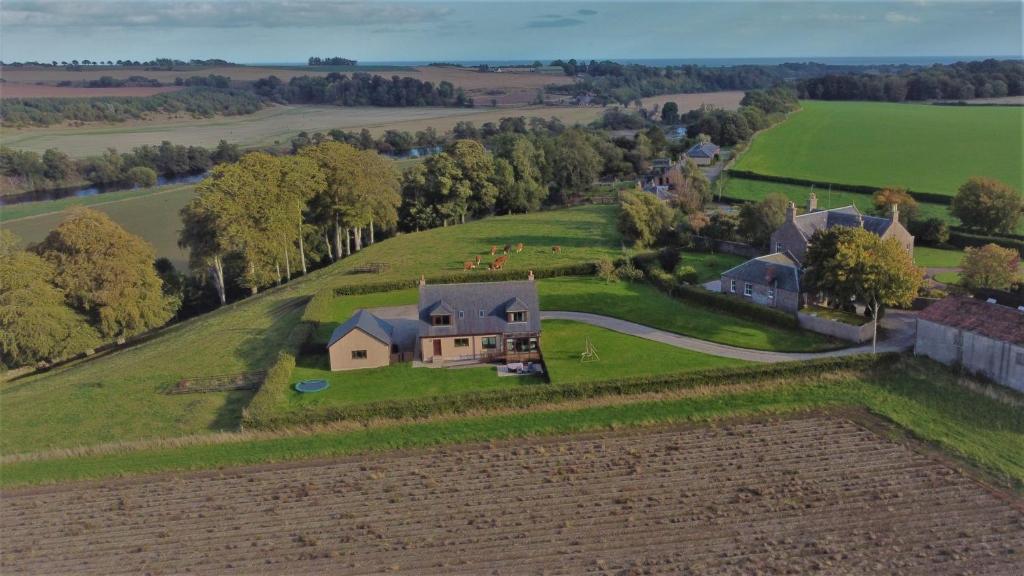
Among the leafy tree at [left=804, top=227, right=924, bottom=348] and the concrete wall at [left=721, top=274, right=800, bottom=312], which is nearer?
the leafy tree at [left=804, top=227, right=924, bottom=348]

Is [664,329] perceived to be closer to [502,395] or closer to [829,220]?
[502,395]

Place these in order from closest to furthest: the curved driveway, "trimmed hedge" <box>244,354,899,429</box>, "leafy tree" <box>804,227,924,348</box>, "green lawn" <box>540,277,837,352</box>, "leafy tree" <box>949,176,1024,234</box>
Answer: "trimmed hedge" <box>244,354,899,429</box>
the curved driveway
"leafy tree" <box>804,227,924,348</box>
"green lawn" <box>540,277,837,352</box>
"leafy tree" <box>949,176,1024,234</box>

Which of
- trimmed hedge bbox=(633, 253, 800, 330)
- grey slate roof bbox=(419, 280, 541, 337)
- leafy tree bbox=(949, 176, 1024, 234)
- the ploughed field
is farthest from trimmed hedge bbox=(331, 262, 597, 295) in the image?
leafy tree bbox=(949, 176, 1024, 234)

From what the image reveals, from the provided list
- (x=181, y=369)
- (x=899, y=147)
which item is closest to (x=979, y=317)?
(x=181, y=369)

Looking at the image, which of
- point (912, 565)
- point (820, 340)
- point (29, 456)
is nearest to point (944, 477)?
point (912, 565)

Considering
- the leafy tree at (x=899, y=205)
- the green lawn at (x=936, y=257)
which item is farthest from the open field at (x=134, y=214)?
the leafy tree at (x=899, y=205)

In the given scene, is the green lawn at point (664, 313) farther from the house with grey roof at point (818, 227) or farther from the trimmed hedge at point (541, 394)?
the house with grey roof at point (818, 227)

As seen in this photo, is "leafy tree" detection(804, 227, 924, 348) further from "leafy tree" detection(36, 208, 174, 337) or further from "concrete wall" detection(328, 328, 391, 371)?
"leafy tree" detection(36, 208, 174, 337)
